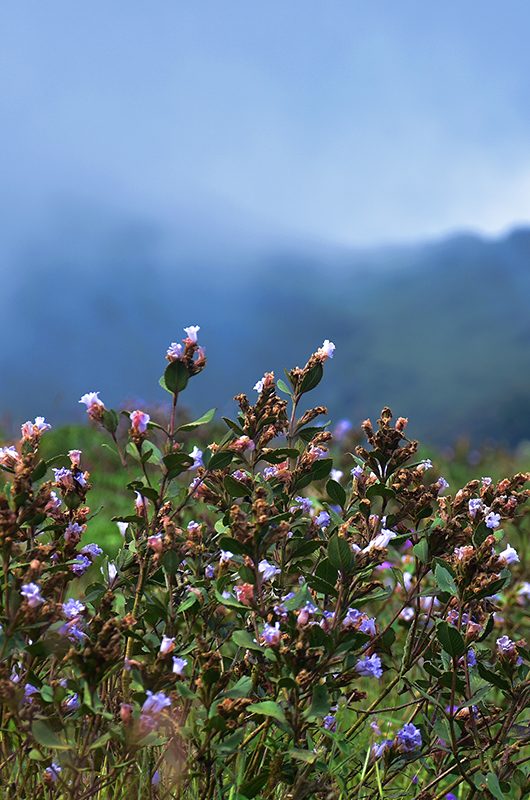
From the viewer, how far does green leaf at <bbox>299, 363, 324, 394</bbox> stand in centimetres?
216

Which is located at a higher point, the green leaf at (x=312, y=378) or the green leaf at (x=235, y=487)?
the green leaf at (x=312, y=378)

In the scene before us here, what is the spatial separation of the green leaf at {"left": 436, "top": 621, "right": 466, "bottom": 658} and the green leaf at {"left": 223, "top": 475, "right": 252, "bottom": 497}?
526 millimetres

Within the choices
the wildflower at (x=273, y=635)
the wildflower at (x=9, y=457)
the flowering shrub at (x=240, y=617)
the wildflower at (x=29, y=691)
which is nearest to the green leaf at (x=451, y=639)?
the flowering shrub at (x=240, y=617)

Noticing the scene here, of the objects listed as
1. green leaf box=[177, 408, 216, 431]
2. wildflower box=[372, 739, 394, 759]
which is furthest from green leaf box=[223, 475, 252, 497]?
wildflower box=[372, 739, 394, 759]

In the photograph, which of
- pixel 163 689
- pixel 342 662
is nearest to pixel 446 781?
pixel 342 662

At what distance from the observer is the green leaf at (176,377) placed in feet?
6.12

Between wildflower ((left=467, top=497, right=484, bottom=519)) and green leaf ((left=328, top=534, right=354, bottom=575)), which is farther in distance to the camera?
wildflower ((left=467, top=497, right=484, bottom=519))

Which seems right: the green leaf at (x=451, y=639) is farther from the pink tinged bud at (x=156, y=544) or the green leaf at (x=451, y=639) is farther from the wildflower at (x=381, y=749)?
the pink tinged bud at (x=156, y=544)

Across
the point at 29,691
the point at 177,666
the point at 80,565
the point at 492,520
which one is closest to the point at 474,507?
the point at 492,520

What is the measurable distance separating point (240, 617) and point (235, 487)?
34cm

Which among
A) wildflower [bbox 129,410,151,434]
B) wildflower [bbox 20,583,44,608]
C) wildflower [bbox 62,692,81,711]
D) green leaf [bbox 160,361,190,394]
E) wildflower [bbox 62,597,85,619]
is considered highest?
green leaf [bbox 160,361,190,394]

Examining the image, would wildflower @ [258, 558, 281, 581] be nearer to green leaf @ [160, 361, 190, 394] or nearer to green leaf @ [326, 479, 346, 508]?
green leaf @ [326, 479, 346, 508]

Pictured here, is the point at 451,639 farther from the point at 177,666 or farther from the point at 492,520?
the point at 177,666

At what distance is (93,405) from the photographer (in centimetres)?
190
